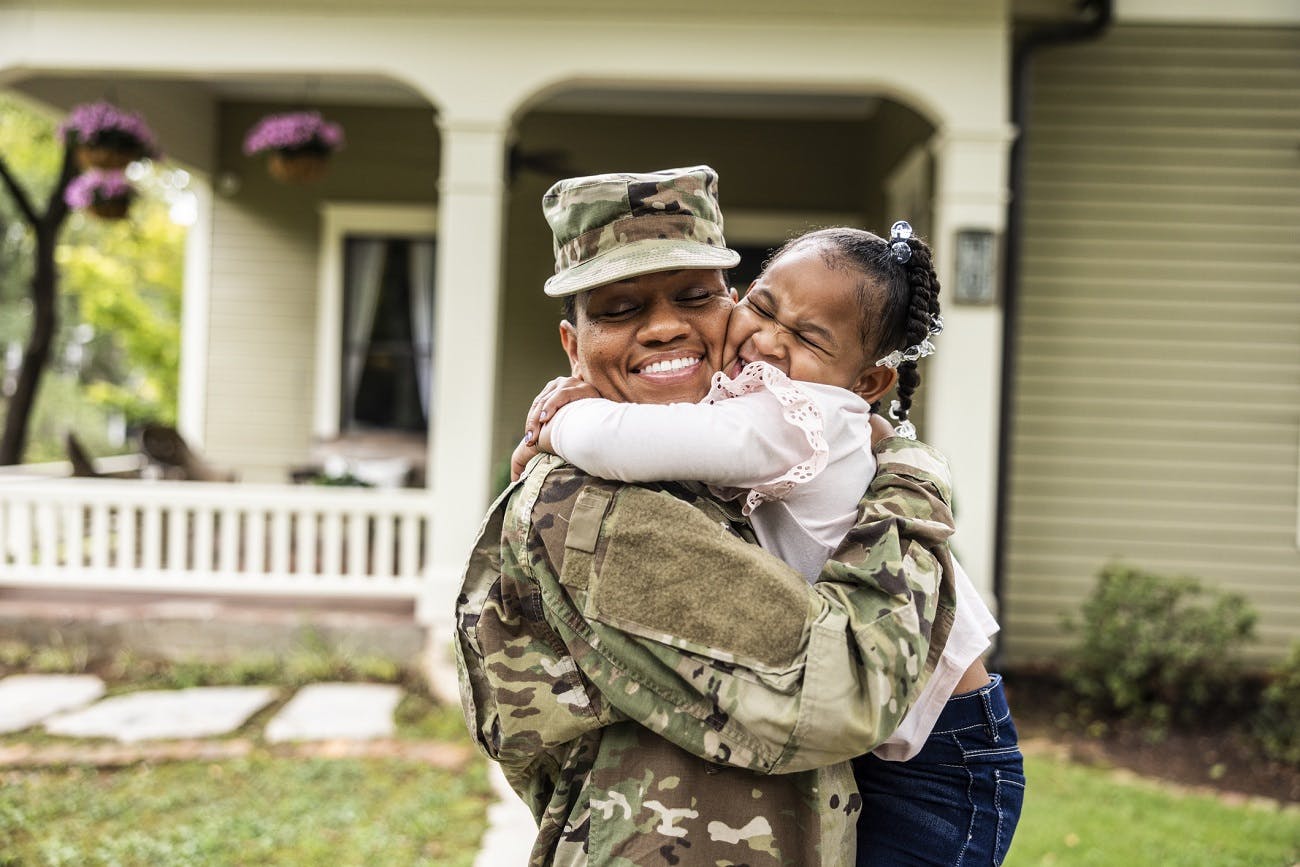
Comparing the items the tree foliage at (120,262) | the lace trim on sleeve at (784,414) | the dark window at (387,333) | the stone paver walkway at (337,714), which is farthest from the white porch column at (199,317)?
the lace trim on sleeve at (784,414)

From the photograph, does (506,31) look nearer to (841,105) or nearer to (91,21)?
(91,21)

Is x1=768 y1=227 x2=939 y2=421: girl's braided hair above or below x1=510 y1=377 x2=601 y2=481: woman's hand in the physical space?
above

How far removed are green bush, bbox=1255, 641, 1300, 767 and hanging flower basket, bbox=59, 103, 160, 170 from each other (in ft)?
22.6

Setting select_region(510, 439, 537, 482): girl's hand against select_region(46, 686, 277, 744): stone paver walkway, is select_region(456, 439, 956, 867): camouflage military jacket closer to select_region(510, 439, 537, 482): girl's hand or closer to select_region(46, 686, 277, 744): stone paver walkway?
select_region(510, 439, 537, 482): girl's hand

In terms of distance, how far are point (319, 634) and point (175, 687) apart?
0.74 m

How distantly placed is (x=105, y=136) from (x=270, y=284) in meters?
2.14

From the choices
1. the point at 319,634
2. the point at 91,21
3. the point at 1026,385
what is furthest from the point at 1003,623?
the point at 91,21

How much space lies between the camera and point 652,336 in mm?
1380

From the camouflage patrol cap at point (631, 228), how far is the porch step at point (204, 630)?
464cm

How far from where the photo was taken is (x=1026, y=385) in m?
6.11

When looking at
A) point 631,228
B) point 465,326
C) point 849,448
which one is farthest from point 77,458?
point 849,448

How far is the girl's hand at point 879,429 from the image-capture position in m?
1.50

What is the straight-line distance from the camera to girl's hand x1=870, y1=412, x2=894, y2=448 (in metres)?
1.50

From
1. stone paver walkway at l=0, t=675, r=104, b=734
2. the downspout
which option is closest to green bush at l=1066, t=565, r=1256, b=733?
the downspout
